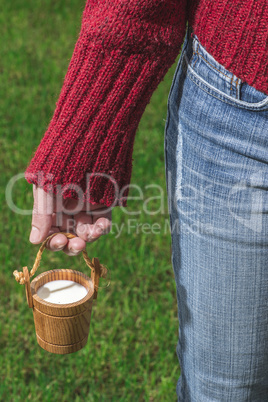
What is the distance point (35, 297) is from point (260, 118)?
29.9 inches

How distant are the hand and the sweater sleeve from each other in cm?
7

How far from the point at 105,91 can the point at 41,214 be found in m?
0.33

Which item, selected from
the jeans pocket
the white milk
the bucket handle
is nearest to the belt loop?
the jeans pocket

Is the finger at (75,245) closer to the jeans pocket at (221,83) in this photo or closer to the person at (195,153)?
the person at (195,153)

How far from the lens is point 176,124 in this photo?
1.26 metres

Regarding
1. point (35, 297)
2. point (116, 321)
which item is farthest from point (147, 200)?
point (35, 297)

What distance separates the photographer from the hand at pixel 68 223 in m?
1.28

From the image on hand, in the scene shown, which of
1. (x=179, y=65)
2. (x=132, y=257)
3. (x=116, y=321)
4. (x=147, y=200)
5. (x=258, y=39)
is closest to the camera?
(x=258, y=39)

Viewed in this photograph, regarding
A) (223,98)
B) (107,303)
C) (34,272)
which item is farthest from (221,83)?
(107,303)

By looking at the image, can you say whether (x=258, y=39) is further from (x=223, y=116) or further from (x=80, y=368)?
(x=80, y=368)

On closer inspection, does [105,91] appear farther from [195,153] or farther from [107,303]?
[107,303]

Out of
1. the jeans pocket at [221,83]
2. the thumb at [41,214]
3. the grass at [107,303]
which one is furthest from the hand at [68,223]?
the jeans pocket at [221,83]

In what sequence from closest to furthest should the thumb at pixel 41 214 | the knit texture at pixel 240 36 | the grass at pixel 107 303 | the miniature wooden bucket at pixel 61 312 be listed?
the knit texture at pixel 240 36 → the thumb at pixel 41 214 → the miniature wooden bucket at pixel 61 312 → the grass at pixel 107 303

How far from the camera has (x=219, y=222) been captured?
1.20 m
